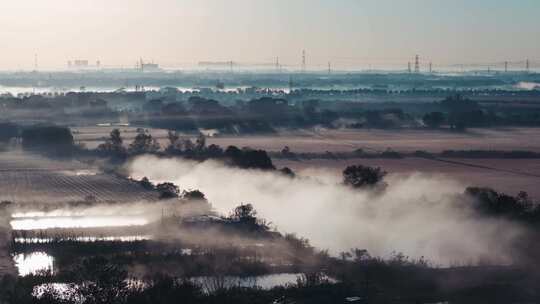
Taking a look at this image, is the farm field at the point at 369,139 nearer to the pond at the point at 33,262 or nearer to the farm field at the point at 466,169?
the farm field at the point at 466,169

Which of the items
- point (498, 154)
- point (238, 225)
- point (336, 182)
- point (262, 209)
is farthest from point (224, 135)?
point (238, 225)

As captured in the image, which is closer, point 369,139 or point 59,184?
point 59,184

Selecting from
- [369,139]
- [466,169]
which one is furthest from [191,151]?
[369,139]

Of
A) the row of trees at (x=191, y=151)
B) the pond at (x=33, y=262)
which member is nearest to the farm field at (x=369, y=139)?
the row of trees at (x=191, y=151)

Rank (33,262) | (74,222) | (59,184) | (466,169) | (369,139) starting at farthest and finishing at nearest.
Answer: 1. (369,139)
2. (466,169)
3. (59,184)
4. (74,222)
5. (33,262)

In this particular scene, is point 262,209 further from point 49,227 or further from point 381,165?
point 381,165

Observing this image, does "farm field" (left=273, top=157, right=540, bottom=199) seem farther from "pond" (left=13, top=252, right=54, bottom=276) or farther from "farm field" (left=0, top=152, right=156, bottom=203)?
"pond" (left=13, top=252, right=54, bottom=276)

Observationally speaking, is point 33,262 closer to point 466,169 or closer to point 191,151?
point 466,169

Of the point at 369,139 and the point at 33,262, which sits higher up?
the point at 33,262
